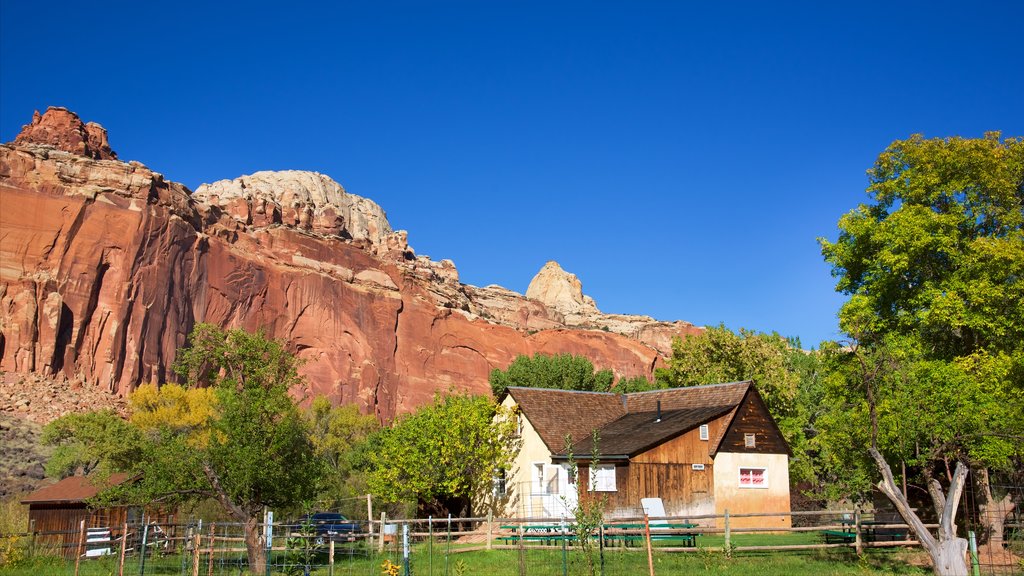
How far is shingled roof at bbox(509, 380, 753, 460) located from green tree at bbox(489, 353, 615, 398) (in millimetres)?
26539

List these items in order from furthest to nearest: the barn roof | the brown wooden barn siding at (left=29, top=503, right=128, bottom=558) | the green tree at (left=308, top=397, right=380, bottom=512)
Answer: the green tree at (left=308, top=397, right=380, bottom=512)
the brown wooden barn siding at (left=29, top=503, right=128, bottom=558)
the barn roof

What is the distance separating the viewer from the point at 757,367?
48938 millimetres

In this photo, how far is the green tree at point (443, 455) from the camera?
32.2 m

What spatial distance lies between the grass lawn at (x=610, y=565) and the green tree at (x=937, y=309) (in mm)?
2789

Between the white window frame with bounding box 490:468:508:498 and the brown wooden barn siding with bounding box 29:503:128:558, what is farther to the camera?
the white window frame with bounding box 490:468:508:498

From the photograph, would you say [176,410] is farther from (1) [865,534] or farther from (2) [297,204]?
(2) [297,204]

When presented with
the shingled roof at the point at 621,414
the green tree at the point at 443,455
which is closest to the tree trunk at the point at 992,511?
the shingled roof at the point at 621,414

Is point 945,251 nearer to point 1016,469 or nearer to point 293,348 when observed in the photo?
point 1016,469

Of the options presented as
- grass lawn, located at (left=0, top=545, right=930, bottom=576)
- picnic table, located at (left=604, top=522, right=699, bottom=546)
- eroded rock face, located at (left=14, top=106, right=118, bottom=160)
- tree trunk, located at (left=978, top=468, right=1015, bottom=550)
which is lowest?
grass lawn, located at (left=0, top=545, right=930, bottom=576)

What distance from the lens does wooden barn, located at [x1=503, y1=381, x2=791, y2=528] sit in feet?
109

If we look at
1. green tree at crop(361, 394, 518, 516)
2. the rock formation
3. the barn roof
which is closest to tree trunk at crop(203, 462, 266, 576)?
green tree at crop(361, 394, 518, 516)

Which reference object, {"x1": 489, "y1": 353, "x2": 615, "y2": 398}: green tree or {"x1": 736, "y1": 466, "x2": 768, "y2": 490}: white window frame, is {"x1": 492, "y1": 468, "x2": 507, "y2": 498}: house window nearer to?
{"x1": 736, "y1": 466, "x2": 768, "y2": 490}: white window frame

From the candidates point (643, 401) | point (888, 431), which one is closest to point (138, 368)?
point (643, 401)

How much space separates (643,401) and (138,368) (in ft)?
205
